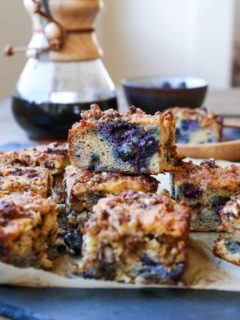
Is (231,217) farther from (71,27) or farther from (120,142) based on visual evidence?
(71,27)

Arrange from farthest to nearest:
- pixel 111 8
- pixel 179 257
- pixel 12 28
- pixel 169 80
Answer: pixel 111 8, pixel 12 28, pixel 169 80, pixel 179 257

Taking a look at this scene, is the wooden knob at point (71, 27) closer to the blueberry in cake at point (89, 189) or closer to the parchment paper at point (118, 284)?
the blueberry in cake at point (89, 189)

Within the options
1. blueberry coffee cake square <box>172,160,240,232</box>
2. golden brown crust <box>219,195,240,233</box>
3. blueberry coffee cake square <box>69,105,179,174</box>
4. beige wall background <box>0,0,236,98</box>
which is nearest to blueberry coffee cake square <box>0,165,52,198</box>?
blueberry coffee cake square <box>69,105,179,174</box>

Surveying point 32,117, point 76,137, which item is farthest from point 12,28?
point 76,137

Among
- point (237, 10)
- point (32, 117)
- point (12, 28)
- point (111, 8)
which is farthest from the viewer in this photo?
point (237, 10)

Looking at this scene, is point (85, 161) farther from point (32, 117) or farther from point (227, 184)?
point (32, 117)

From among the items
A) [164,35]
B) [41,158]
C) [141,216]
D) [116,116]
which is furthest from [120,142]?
[164,35]
